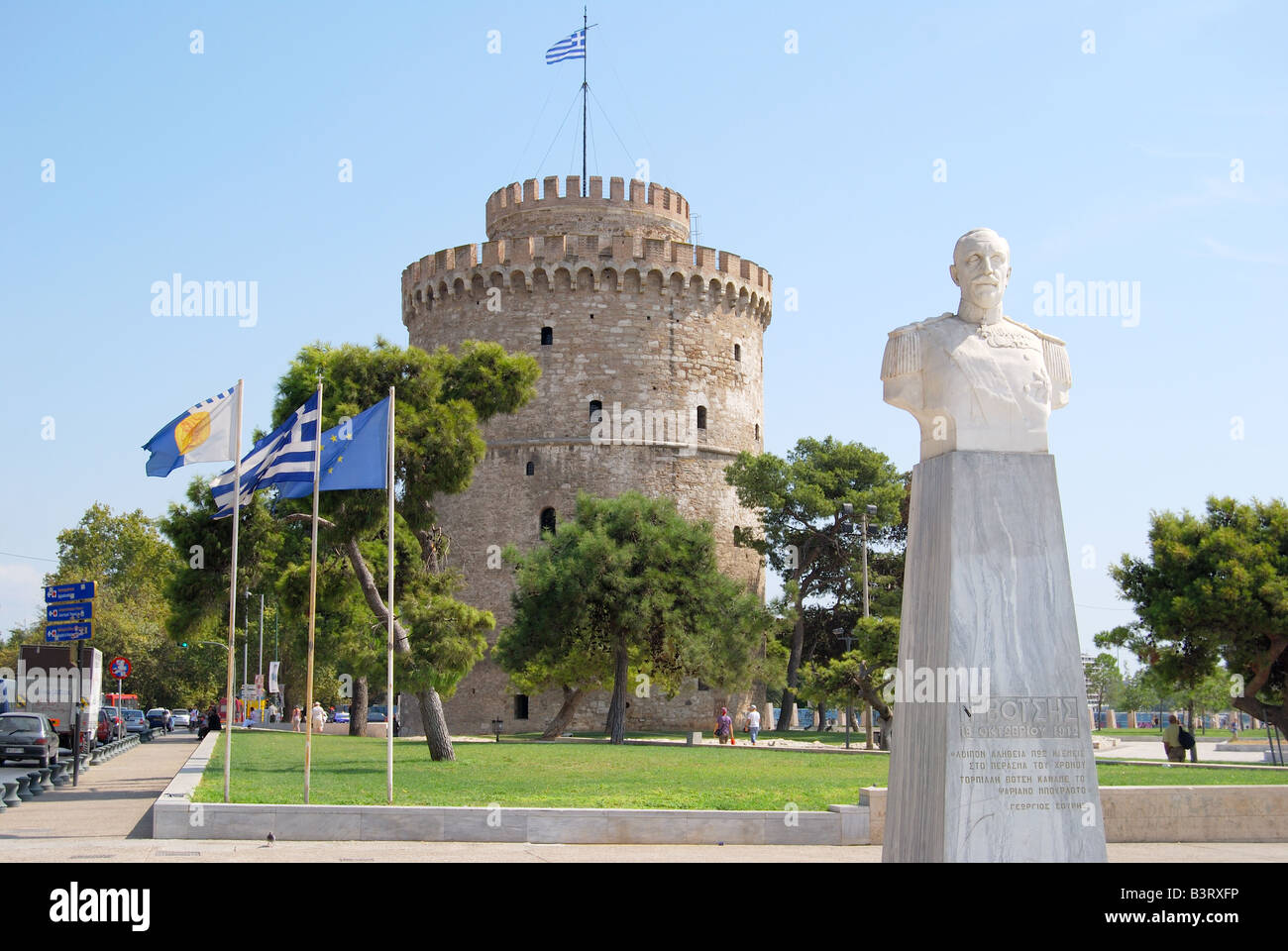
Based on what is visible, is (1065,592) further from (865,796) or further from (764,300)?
(764,300)

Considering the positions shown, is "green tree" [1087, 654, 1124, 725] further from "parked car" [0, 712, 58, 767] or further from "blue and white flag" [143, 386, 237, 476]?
"blue and white flag" [143, 386, 237, 476]

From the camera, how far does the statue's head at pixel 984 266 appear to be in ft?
29.0

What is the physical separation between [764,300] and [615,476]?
30.2 ft

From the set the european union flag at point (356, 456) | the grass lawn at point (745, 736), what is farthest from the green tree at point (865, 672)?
the european union flag at point (356, 456)

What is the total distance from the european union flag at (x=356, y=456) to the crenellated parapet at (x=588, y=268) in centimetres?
3012

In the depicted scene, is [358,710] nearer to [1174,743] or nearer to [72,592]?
[72,592]

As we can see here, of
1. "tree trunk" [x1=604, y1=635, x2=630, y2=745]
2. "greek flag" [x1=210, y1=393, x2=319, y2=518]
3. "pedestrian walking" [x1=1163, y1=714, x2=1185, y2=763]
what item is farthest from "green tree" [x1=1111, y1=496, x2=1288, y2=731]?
"greek flag" [x1=210, y1=393, x2=319, y2=518]

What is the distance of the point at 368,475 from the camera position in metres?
16.0

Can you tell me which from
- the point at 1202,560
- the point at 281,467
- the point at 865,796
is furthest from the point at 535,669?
the point at 865,796

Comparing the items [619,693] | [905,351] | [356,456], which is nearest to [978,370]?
[905,351]

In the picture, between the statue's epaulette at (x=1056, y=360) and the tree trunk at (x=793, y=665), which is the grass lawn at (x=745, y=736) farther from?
the statue's epaulette at (x=1056, y=360)

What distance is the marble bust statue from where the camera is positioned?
8.67 meters

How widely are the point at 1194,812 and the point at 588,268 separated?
3497 centimetres

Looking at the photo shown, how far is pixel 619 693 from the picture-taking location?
120ft
